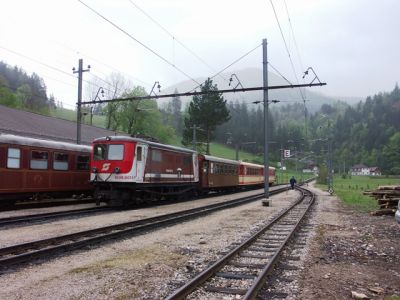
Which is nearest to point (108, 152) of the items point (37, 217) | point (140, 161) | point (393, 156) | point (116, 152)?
point (116, 152)

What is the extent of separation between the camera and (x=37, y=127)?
37.0 metres

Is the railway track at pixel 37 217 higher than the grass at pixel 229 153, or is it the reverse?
the grass at pixel 229 153

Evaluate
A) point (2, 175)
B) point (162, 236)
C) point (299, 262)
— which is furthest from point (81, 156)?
point (299, 262)

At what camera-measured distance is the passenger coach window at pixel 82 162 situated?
23188mm

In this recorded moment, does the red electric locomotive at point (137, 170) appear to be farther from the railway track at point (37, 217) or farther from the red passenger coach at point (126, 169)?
the railway track at point (37, 217)

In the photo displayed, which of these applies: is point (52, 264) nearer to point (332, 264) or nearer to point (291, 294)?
point (291, 294)

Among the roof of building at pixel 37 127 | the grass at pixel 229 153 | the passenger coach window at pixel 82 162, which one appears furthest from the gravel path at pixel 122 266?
the grass at pixel 229 153

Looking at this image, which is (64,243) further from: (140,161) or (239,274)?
(140,161)

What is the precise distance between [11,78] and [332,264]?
116m

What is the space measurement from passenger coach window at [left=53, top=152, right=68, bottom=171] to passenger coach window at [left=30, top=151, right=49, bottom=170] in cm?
67

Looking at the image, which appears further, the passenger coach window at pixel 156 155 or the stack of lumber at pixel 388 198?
the passenger coach window at pixel 156 155

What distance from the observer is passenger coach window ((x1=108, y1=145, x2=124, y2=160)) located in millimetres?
20464

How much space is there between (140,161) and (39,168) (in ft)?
14.7

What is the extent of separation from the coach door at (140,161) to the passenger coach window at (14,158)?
496 centimetres
